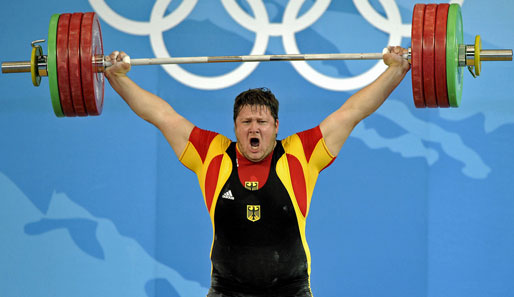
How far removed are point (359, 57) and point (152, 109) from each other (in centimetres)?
87

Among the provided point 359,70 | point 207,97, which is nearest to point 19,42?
point 207,97

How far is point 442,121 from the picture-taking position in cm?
434

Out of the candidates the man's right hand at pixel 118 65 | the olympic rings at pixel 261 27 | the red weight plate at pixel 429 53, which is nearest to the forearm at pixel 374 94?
the red weight plate at pixel 429 53

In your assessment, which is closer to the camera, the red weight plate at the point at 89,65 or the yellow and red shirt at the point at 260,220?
the yellow and red shirt at the point at 260,220

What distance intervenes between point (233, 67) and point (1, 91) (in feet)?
4.36

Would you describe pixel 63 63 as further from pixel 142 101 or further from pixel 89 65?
pixel 142 101

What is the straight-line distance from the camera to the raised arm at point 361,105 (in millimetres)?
3195

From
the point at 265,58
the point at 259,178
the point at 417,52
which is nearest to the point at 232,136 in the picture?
the point at 265,58

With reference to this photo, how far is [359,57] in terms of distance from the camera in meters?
3.32

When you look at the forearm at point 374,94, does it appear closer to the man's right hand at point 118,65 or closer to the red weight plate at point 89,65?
the man's right hand at point 118,65

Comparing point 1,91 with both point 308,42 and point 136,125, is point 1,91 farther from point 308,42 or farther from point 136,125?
point 308,42

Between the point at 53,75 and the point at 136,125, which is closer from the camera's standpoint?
the point at 53,75

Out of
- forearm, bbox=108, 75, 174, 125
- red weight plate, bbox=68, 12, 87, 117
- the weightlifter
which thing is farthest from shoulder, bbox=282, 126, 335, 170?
red weight plate, bbox=68, 12, 87, 117

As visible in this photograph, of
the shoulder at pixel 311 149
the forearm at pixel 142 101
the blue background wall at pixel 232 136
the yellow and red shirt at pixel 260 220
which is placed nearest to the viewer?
the yellow and red shirt at pixel 260 220
